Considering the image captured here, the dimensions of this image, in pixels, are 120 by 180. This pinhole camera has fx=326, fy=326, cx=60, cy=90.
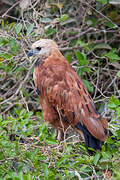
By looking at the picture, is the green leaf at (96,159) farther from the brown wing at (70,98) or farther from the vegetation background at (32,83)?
the brown wing at (70,98)

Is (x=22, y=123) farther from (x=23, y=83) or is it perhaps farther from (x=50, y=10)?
(x=50, y=10)

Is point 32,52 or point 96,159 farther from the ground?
point 32,52

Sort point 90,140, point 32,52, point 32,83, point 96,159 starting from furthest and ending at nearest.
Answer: point 32,83 < point 32,52 < point 90,140 < point 96,159

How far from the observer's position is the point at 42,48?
418 centimetres

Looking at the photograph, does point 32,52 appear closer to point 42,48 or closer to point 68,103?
point 42,48

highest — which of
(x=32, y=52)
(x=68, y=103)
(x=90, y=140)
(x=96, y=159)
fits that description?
(x=32, y=52)

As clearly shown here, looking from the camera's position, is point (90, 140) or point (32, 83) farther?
point (32, 83)

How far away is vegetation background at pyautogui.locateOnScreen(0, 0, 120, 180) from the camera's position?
9.78 feet

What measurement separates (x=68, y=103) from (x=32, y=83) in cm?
106

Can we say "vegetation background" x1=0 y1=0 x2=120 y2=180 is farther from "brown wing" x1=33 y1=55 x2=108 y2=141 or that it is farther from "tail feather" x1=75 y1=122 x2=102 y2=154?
"brown wing" x1=33 y1=55 x2=108 y2=141

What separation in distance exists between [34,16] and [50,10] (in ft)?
2.85

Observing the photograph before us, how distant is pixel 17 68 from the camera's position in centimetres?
452

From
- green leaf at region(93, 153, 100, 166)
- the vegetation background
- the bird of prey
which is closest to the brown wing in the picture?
the bird of prey

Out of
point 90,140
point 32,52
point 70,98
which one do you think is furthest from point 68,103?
point 32,52
